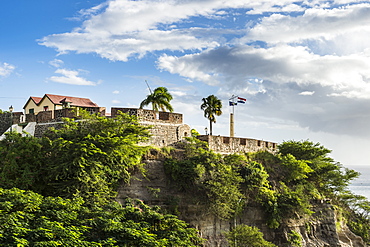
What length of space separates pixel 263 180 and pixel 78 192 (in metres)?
11.0

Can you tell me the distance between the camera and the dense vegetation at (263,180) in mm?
20672

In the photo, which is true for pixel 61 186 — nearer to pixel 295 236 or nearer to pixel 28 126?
pixel 28 126

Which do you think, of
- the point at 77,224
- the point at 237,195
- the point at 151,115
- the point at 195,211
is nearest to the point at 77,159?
the point at 77,224

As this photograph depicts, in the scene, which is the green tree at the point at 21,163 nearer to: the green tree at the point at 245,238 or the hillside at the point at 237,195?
the hillside at the point at 237,195

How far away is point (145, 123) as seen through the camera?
74.1ft

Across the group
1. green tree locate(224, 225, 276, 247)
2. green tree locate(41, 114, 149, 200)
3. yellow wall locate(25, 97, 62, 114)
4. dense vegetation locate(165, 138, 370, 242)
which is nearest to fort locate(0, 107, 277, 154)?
dense vegetation locate(165, 138, 370, 242)

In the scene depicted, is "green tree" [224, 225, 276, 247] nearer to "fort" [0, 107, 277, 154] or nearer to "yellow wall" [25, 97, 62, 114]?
"fort" [0, 107, 277, 154]

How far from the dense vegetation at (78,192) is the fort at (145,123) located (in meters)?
1.84

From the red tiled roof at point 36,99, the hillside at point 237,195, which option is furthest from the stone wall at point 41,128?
the red tiled roof at point 36,99

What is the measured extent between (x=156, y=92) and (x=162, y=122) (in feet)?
15.3

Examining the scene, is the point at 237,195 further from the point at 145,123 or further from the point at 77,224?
the point at 77,224

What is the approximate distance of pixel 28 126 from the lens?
23281 mm

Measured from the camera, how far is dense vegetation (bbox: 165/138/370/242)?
67.8 ft

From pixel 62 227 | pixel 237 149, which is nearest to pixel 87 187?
pixel 62 227
